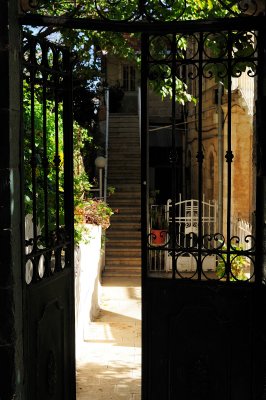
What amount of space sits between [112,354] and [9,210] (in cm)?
427

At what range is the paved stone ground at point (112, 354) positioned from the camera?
6.02 meters

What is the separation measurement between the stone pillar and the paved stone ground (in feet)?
7.77

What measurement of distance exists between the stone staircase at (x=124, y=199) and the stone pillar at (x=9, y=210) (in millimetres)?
9403

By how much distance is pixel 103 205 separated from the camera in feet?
35.2

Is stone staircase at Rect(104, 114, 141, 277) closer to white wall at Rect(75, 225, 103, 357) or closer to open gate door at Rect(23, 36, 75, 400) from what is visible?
white wall at Rect(75, 225, 103, 357)

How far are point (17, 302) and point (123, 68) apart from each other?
76.6ft

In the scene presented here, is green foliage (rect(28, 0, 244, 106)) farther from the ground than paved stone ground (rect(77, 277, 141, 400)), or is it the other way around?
green foliage (rect(28, 0, 244, 106))

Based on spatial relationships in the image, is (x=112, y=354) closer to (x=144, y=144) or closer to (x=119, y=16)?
(x=144, y=144)

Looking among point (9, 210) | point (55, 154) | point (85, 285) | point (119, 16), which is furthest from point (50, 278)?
point (119, 16)

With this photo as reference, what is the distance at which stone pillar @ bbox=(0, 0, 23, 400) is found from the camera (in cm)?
357

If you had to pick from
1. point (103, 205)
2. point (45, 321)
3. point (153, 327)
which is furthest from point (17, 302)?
point (103, 205)

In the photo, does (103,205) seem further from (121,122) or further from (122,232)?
(121,122)

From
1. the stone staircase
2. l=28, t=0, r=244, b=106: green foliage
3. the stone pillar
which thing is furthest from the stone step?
the stone pillar

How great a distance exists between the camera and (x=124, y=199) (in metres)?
16.9
